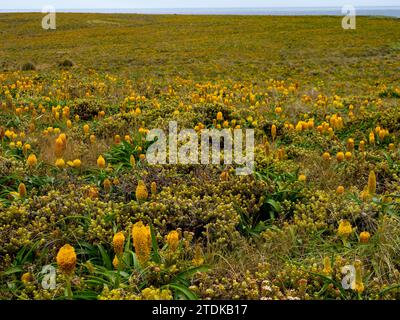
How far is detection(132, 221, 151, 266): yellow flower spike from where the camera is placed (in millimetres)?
3207

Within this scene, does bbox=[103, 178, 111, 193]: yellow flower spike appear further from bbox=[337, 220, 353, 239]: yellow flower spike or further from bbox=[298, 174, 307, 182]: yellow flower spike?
bbox=[337, 220, 353, 239]: yellow flower spike

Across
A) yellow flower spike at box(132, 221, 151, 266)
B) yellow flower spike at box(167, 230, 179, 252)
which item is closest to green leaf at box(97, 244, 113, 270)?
yellow flower spike at box(132, 221, 151, 266)

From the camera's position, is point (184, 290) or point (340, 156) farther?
point (340, 156)

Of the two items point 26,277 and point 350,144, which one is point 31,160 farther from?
point 350,144

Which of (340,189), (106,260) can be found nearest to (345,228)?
(340,189)

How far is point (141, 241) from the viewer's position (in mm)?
3271

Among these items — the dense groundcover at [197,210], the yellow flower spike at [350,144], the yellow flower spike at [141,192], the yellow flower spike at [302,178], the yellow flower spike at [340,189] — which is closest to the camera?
the dense groundcover at [197,210]

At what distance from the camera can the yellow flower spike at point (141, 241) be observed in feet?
10.5

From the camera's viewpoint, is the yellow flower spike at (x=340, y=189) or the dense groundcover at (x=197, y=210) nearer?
the dense groundcover at (x=197, y=210)

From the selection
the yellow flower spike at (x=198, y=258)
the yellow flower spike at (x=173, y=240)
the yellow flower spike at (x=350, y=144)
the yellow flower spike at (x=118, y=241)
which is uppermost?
the yellow flower spike at (x=350, y=144)

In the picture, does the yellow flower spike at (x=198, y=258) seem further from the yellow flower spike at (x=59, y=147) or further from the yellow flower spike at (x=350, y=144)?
the yellow flower spike at (x=350, y=144)

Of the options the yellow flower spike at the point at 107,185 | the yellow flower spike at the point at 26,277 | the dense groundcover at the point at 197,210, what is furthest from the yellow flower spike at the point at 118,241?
the yellow flower spike at the point at 107,185
